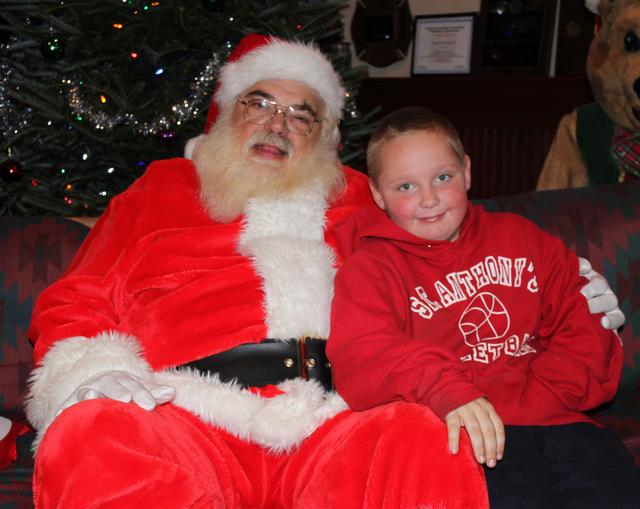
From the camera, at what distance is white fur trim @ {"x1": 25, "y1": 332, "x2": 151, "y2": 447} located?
5.85 ft

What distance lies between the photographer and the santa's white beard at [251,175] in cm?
217

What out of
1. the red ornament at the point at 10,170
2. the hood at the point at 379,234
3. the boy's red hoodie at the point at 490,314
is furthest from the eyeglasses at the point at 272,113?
the red ornament at the point at 10,170

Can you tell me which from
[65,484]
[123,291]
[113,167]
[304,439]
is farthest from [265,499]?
[113,167]

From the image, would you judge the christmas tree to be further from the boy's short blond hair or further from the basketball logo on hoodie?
the basketball logo on hoodie

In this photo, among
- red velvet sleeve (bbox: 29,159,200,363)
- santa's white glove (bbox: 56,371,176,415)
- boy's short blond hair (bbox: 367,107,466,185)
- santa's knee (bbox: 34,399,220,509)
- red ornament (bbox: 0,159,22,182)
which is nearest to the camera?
santa's knee (bbox: 34,399,220,509)

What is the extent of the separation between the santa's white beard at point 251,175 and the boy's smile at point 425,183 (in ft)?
1.29

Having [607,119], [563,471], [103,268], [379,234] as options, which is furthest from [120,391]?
[607,119]

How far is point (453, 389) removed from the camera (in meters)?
1.49

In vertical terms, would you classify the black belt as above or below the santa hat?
below

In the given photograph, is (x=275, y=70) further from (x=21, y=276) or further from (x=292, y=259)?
(x=21, y=276)

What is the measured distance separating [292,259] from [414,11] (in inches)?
128

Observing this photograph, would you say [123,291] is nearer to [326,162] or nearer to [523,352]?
[326,162]

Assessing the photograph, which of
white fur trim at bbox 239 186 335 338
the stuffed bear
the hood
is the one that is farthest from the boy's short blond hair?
the stuffed bear

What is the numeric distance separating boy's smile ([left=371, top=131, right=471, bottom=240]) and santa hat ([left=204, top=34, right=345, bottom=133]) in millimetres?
567
